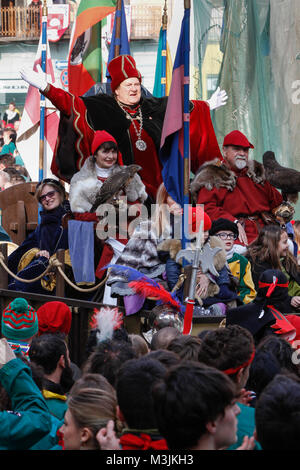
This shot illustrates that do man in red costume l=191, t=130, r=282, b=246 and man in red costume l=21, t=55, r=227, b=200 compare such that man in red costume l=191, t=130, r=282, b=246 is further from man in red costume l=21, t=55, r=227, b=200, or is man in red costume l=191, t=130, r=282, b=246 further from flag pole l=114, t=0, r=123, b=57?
flag pole l=114, t=0, r=123, b=57

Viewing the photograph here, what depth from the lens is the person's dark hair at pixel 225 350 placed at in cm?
322

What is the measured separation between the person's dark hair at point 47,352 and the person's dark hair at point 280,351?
0.91 metres

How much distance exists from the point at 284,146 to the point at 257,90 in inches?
26.5

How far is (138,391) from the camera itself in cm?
254

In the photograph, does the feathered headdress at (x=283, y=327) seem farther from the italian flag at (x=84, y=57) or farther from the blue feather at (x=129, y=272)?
the italian flag at (x=84, y=57)

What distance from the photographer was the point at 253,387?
3414 millimetres

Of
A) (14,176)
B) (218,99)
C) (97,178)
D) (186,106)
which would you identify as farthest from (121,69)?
(14,176)

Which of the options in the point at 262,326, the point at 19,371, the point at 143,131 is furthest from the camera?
the point at 143,131

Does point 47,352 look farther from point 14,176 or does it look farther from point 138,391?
point 14,176

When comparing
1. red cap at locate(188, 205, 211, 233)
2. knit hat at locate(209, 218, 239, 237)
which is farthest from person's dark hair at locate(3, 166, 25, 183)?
red cap at locate(188, 205, 211, 233)

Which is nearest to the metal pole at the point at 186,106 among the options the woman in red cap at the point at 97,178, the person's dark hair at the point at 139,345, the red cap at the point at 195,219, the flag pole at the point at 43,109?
the red cap at the point at 195,219
